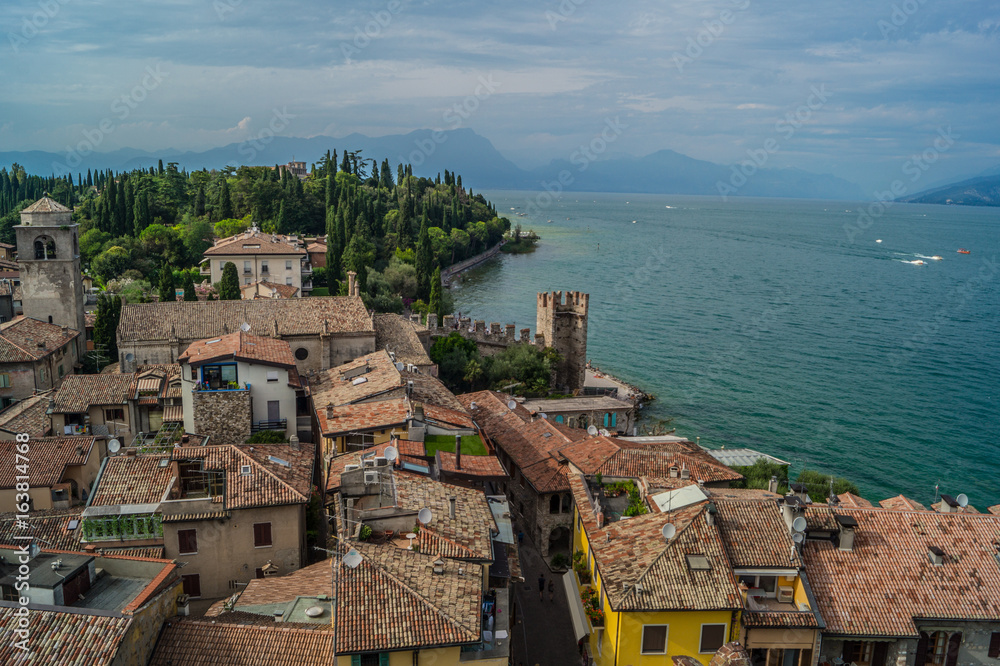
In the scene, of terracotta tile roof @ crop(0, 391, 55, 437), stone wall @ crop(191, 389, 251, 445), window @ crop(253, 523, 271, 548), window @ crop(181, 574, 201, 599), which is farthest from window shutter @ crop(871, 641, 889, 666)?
terracotta tile roof @ crop(0, 391, 55, 437)

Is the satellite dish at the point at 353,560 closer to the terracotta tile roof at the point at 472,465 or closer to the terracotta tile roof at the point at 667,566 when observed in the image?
the terracotta tile roof at the point at 667,566

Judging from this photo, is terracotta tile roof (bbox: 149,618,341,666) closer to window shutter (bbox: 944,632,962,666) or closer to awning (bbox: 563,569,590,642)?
awning (bbox: 563,569,590,642)

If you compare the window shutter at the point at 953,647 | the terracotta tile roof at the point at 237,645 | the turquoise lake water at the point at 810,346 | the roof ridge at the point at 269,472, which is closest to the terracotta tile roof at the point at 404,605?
the terracotta tile roof at the point at 237,645

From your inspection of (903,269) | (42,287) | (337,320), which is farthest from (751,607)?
(903,269)

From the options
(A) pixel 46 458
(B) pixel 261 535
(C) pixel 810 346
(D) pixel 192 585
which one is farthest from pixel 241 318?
(C) pixel 810 346

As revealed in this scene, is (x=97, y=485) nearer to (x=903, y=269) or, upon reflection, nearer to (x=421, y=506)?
(x=421, y=506)

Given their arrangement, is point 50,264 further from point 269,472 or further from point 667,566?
point 667,566
